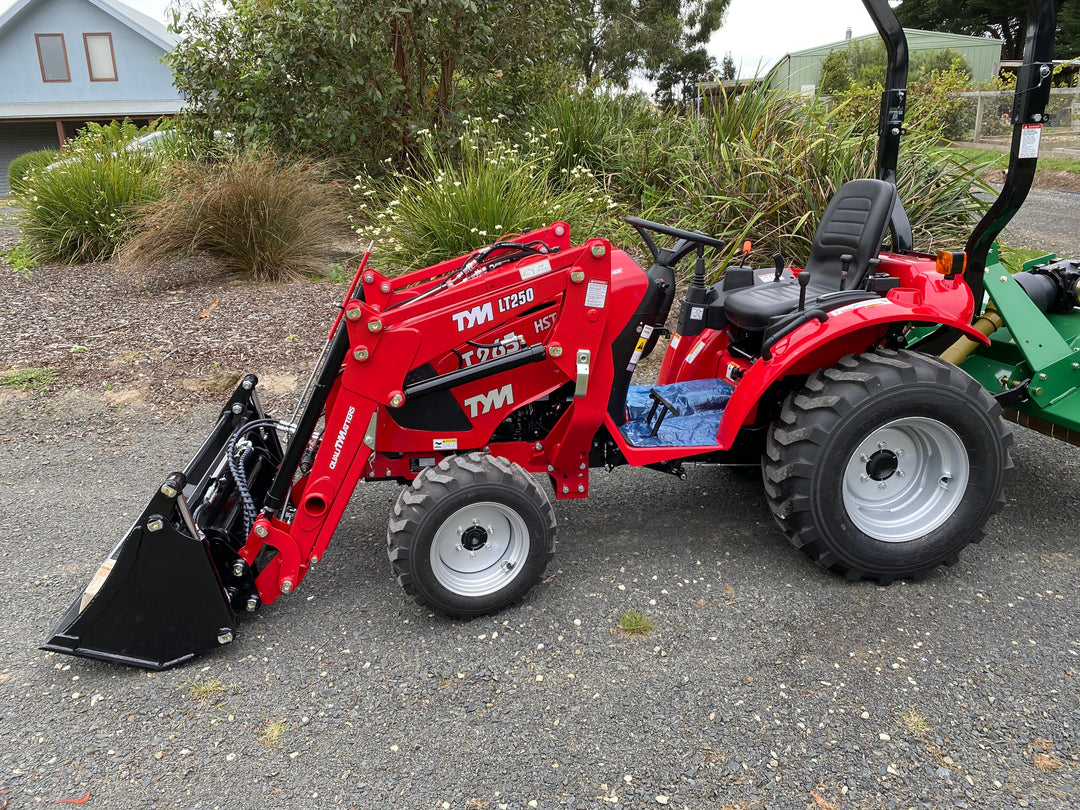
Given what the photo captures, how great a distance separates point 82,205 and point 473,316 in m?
7.05

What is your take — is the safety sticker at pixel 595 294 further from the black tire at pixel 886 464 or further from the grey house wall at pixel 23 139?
the grey house wall at pixel 23 139

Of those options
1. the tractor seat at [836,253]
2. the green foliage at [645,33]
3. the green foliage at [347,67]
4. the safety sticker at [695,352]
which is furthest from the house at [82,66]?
the tractor seat at [836,253]

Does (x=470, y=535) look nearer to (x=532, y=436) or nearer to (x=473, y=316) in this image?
(x=532, y=436)

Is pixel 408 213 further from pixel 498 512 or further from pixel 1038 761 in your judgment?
pixel 1038 761

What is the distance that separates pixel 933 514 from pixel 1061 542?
0.69 m

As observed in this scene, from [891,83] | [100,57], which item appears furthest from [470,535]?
[100,57]

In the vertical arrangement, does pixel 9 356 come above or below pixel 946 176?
below

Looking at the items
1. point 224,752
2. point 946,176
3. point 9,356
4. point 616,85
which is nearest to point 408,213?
point 9,356

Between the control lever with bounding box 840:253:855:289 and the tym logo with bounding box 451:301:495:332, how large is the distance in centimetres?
155

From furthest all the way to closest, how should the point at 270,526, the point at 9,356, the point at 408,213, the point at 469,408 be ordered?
1. the point at 408,213
2. the point at 9,356
3. the point at 469,408
4. the point at 270,526

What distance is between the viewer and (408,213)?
6559mm

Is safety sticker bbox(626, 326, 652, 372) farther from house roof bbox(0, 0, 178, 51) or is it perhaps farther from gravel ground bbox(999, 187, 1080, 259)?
house roof bbox(0, 0, 178, 51)

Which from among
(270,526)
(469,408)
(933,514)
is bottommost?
(933,514)

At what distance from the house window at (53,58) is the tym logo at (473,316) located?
28339mm
